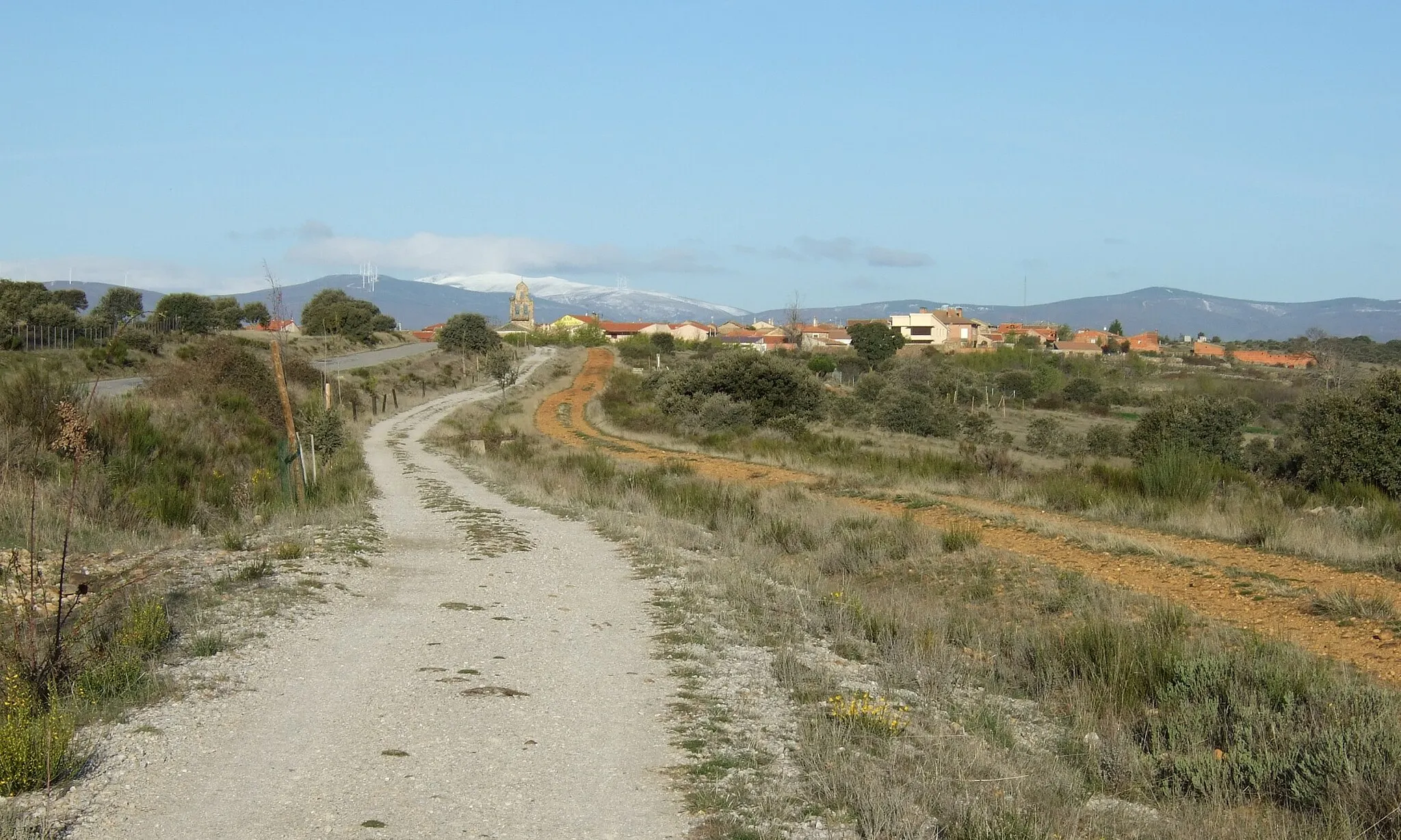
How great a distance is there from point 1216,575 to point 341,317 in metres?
95.9

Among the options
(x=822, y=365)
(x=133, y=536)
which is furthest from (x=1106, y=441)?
(x=822, y=365)

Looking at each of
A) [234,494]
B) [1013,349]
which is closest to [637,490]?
[234,494]

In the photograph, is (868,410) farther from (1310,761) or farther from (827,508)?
(1310,761)

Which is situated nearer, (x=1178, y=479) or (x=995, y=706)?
(x=995, y=706)

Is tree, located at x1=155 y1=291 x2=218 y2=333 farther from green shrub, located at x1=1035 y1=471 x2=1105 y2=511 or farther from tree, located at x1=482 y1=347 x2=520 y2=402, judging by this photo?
green shrub, located at x1=1035 y1=471 x2=1105 y2=511

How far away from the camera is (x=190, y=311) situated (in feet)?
257

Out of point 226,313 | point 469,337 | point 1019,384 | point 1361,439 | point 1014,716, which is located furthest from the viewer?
point 469,337

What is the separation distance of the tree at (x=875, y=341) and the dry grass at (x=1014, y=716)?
9574 cm

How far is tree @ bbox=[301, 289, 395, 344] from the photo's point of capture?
92.6 meters

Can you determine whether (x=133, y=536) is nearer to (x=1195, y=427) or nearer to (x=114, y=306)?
(x=1195, y=427)

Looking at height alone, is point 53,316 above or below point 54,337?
above

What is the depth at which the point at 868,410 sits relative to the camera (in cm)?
5353

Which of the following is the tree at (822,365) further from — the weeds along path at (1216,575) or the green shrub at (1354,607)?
the green shrub at (1354,607)

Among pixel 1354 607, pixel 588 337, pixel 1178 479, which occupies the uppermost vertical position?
pixel 1354 607
